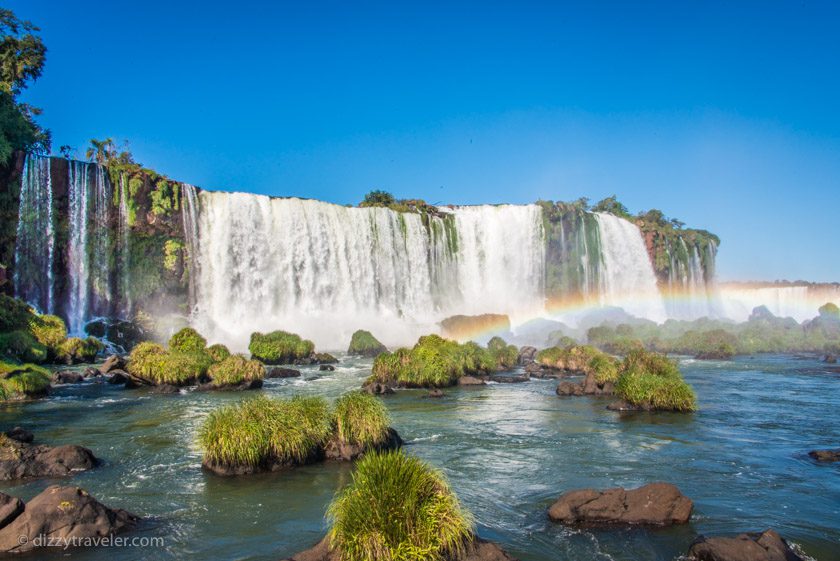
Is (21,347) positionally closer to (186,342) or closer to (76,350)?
(76,350)

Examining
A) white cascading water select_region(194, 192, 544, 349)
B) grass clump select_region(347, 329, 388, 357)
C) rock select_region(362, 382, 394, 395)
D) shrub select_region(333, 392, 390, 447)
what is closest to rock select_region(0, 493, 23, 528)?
shrub select_region(333, 392, 390, 447)

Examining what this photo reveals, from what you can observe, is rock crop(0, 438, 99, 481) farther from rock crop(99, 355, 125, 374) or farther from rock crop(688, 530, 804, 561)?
rock crop(99, 355, 125, 374)

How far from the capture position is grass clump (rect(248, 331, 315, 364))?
118 feet

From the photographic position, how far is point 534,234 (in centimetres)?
6700

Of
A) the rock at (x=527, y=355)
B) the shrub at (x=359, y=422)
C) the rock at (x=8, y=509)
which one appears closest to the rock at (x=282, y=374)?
the rock at (x=527, y=355)

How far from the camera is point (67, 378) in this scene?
25.9 m

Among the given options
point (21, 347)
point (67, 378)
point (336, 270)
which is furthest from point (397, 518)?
point (336, 270)

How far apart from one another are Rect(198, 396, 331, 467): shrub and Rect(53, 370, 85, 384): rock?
16.8m

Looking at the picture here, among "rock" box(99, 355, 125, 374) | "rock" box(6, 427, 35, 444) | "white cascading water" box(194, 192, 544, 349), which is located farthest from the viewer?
"white cascading water" box(194, 192, 544, 349)

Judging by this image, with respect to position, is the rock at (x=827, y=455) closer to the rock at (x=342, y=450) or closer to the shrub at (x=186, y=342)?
the rock at (x=342, y=450)

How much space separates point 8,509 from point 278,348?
2825 centimetres

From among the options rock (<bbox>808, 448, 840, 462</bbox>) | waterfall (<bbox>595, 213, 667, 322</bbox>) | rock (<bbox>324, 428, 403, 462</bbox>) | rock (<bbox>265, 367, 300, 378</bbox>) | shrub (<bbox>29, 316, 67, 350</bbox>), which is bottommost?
rock (<bbox>808, 448, 840, 462</bbox>)

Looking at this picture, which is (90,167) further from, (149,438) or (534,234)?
(534,234)

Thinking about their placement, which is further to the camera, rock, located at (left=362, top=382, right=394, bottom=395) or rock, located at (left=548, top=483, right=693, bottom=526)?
rock, located at (left=362, top=382, right=394, bottom=395)
